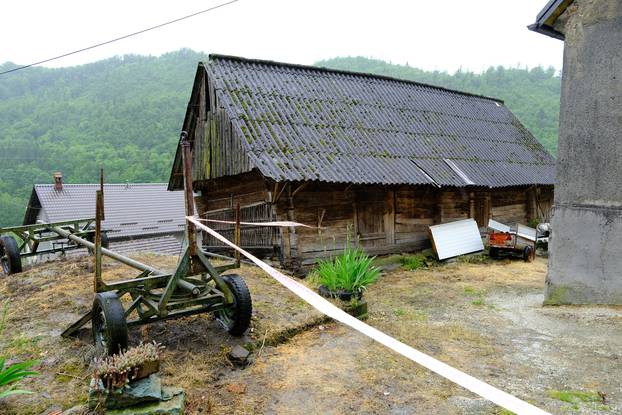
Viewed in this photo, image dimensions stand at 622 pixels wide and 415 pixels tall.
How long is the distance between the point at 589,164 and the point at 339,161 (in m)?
5.46

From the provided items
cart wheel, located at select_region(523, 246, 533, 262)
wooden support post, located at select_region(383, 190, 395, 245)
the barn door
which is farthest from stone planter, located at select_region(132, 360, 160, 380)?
cart wheel, located at select_region(523, 246, 533, 262)

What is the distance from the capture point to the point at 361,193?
37.4ft

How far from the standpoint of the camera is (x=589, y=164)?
7047 millimetres

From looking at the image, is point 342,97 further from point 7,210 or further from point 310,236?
point 7,210

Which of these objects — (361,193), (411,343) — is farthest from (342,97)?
(411,343)

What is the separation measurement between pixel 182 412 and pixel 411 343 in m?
3.17

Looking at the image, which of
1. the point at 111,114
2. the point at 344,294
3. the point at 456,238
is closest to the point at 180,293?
the point at 344,294

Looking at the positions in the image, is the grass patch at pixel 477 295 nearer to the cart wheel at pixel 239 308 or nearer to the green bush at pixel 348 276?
the green bush at pixel 348 276

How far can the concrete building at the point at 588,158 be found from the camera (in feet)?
22.2

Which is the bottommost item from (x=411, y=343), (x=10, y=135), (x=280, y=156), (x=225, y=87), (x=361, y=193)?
(x=411, y=343)

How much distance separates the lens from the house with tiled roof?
2192 cm

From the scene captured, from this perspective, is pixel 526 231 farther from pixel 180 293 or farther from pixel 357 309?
pixel 180 293

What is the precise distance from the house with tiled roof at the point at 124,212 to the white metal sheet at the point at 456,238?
13.8 m

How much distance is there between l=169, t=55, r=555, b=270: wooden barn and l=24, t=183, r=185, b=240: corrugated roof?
889 centimetres
